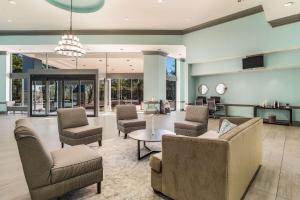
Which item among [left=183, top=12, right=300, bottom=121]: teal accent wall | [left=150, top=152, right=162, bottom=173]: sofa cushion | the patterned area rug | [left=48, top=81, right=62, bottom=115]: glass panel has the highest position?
[left=183, top=12, right=300, bottom=121]: teal accent wall

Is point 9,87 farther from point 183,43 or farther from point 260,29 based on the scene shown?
point 260,29

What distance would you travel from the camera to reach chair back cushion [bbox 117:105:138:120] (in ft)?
20.5

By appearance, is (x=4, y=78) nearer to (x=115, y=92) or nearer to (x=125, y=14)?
(x=115, y=92)

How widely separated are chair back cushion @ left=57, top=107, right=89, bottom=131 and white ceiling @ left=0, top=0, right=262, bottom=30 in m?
4.17

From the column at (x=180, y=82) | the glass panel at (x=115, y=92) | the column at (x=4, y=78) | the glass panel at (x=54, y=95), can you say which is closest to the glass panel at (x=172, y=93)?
the column at (x=180, y=82)

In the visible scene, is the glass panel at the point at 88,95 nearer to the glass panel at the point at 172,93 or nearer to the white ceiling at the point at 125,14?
the white ceiling at the point at 125,14

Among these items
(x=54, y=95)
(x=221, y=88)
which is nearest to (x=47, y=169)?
(x=221, y=88)

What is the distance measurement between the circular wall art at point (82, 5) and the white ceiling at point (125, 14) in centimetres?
22

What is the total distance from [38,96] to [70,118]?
846cm

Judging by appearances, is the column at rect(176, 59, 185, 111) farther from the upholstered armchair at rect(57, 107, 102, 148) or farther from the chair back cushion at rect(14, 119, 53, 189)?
the chair back cushion at rect(14, 119, 53, 189)

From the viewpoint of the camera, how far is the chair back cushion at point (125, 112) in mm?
6262

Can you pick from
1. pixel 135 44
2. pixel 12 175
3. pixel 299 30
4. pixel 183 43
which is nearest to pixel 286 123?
pixel 299 30

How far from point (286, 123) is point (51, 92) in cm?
1213

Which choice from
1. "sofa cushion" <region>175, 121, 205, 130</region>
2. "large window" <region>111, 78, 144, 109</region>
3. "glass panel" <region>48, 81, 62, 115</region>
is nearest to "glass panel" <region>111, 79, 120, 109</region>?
"large window" <region>111, 78, 144, 109</region>
